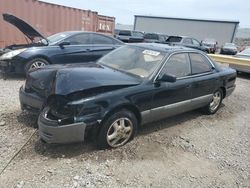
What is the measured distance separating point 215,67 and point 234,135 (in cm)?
157

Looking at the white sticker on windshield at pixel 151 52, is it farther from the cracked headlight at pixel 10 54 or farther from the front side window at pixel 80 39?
the cracked headlight at pixel 10 54

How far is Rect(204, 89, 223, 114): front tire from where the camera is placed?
581cm

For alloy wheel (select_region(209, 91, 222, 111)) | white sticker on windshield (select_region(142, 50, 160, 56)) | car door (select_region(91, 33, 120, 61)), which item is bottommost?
alloy wheel (select_region(209, 91, 222, 111))

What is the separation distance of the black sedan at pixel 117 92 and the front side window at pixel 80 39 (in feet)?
10.4

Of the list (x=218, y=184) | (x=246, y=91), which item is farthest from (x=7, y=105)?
(x=246, y=91)

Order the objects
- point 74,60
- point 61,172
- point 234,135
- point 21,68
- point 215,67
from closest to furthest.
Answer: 1. point 61,172
2. point 234,135
3. point 215,67
4. point 21,68
5. point 74,60

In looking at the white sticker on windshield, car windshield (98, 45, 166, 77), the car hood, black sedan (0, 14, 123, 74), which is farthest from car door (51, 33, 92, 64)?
the white sticker on windshield

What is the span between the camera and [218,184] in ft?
11.1

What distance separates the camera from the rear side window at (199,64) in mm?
5137

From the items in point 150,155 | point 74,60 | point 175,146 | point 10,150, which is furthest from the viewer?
point 74,60

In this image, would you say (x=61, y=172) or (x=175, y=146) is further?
(x=175, y=146)

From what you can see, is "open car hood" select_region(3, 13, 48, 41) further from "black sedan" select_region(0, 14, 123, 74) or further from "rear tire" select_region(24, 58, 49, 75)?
"rear tire" select_region(24, 58, 49, 75)

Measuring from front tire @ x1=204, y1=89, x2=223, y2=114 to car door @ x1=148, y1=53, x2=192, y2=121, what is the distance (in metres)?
1.07

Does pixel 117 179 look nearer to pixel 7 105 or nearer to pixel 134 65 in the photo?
pixel 134 65
